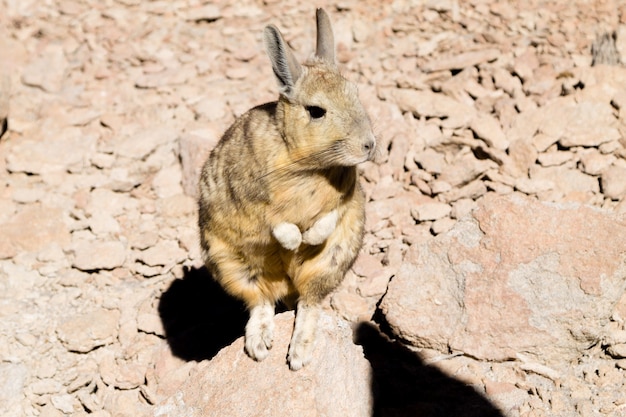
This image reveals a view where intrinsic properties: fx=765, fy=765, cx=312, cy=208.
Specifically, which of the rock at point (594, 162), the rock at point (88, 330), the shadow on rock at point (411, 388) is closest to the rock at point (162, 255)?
the rock at point (88, 330)

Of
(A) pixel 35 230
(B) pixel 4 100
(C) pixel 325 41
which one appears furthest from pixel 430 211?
(B) pixel 4 100

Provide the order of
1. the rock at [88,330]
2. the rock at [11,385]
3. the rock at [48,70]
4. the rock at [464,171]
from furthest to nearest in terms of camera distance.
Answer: the rock at [48,70], the rock at [464,171], the rock at [88,330], the rock at [11,385]

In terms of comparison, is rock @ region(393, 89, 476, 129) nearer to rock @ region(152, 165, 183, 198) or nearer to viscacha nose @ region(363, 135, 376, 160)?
rock @ region(152, 165, 183, 198)

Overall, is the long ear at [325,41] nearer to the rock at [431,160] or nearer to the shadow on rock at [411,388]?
the shadow on rock at [411,388]

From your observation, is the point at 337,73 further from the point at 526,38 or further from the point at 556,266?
the point at 526,38

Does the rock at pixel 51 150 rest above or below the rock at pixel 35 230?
above

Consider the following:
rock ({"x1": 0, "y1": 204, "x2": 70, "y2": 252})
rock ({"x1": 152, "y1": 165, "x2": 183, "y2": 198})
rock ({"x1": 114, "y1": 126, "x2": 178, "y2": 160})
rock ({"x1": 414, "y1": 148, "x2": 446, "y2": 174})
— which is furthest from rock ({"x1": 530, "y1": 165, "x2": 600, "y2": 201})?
rock ({"x1": 0, "y1": 204, "x2": 70, "y2": 252})

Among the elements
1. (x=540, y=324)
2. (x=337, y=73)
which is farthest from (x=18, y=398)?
(x=540, y=324)
